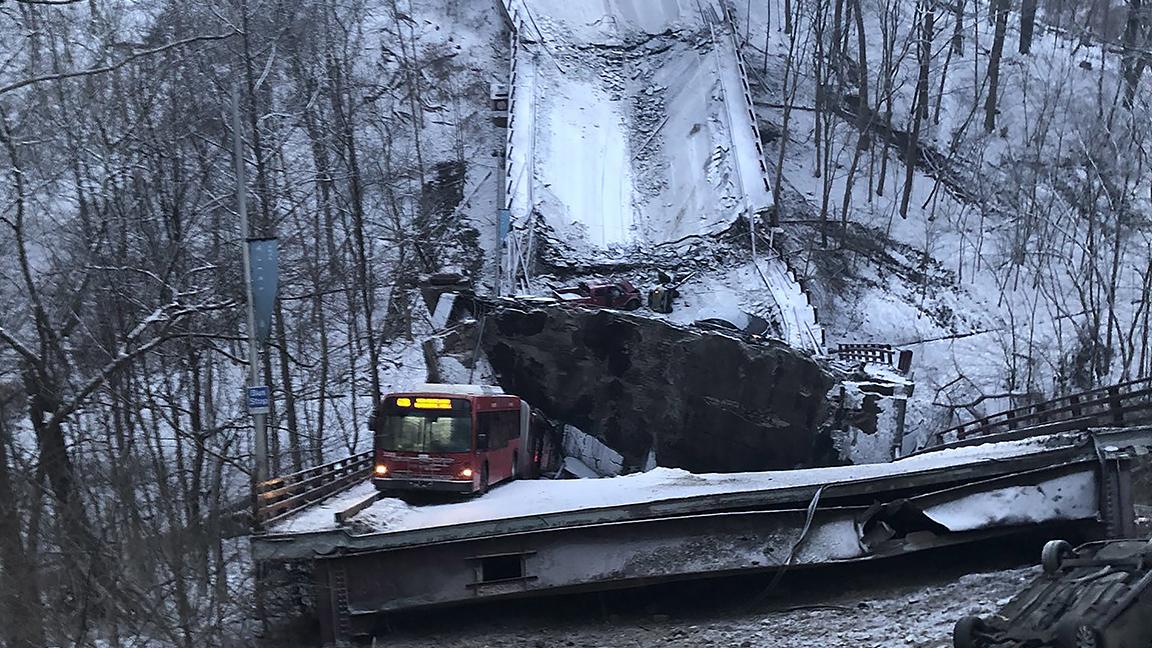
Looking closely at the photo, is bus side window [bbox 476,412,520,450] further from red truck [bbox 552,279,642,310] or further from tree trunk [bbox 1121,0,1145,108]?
tree trunk [bbox 1121,0,1145,108]

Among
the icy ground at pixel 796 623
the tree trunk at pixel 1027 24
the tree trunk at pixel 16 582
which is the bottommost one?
the icy ground at pixel 796 623

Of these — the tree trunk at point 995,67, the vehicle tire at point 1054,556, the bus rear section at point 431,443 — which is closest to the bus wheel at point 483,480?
the bus rear section at point 431,443

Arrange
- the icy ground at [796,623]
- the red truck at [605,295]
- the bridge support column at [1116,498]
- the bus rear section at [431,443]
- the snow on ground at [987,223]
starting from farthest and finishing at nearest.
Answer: the snow on ground at [987,223] → the red truck at [605,295] → the bus rear section at [431,443] → the bridge support column at [1116,498] → the icy ground at [796,623]

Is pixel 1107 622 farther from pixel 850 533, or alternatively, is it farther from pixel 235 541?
pixel 235 541

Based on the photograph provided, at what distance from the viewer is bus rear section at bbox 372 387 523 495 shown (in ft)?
64.7

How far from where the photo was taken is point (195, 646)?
16.7 m

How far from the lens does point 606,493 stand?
712 inches

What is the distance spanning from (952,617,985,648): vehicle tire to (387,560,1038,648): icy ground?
1549 millimetres

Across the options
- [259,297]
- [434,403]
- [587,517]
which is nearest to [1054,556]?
[587,517]

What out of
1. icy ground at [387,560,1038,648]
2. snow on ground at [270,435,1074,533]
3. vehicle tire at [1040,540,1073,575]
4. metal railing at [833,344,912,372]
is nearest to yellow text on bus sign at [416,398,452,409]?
snow on ground at [270,435,1074,533]

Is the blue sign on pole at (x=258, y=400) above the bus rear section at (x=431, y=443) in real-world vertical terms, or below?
above

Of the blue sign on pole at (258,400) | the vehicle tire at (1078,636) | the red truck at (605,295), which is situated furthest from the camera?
the red truck at (605,295)

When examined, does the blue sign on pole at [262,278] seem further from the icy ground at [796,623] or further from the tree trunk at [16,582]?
the icy ground at [796,623]

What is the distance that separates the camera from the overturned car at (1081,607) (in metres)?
10.3
